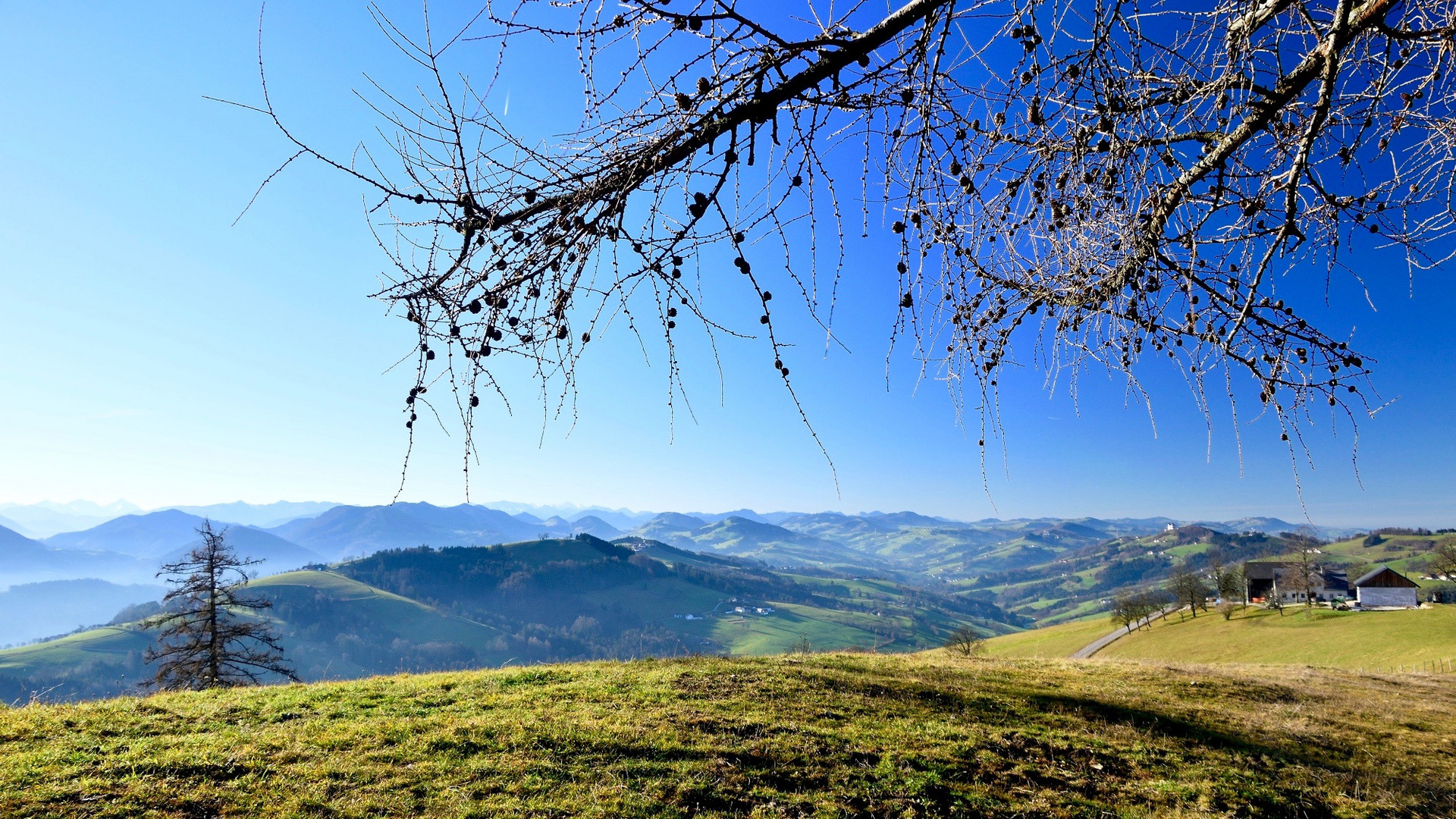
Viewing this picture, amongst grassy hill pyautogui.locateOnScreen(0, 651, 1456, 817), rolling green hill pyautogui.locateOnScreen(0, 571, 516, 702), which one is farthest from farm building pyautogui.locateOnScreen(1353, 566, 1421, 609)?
rolling green hill pyautogui.locateOnScreen(0, 571, 516, 702)

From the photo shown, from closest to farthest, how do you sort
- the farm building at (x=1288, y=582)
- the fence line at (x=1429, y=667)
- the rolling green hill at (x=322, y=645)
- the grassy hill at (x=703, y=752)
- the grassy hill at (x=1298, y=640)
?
the grassy hill at (x=703, y=752) → the fence line at (x=1429, y=667) → the grassy hill at (x=1298, y=640) → the farm building at (x=1288, y=582) → the rolling green hill at (x=322, y=645)

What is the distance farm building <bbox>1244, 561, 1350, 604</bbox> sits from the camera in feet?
251

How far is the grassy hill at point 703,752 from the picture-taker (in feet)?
20.9

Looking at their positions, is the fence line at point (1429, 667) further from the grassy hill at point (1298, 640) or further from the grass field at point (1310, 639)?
the grass field at point (1310, 639)

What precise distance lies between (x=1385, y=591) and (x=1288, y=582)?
1040 centimetres

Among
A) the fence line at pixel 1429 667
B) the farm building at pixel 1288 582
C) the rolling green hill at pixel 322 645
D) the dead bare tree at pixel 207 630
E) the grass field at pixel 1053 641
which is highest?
the dead bare tree at pixel 207 630

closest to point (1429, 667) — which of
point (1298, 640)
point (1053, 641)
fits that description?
point (1298, 640)

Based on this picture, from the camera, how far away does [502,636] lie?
182000mm

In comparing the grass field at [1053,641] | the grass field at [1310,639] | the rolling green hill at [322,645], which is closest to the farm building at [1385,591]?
the grass field at [1310,639]

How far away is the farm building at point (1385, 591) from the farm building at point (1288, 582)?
3.63 metres

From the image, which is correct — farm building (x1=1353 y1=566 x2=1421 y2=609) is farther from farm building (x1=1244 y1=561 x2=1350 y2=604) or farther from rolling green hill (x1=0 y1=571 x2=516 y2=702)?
→ rolling green hill (x1=0 y1=571 x2=516 y2=702)

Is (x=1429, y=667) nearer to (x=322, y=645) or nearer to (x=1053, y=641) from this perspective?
(x=1053, y=641)

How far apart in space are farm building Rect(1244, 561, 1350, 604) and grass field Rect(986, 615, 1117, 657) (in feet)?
61.7

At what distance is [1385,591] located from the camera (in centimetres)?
7419
